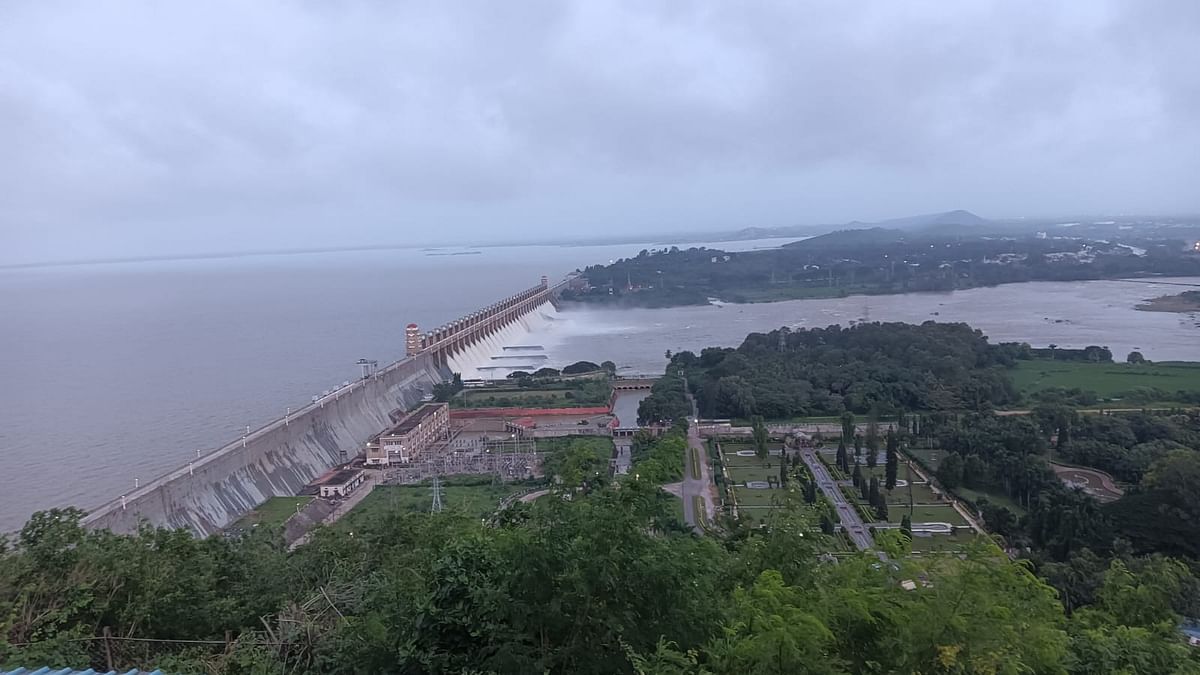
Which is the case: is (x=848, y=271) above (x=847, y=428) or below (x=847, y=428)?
below

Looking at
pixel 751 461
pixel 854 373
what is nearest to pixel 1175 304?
pixel 854 373

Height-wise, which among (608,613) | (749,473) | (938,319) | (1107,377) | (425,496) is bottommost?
(938,319)

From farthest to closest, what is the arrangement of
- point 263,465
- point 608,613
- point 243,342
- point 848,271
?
1. point 848,271
2. point 243,342
3. point 263,465
4. point 608,613

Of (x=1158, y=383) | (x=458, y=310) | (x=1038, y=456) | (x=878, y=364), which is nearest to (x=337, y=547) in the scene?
(x=1038, y=456)

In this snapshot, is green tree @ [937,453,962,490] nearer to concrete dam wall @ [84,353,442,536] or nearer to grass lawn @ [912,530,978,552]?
grass lawn @ [912,530,978,552]

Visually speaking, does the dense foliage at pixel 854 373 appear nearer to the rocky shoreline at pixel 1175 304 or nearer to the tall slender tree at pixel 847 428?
the tall slender tree at pixel 847 428

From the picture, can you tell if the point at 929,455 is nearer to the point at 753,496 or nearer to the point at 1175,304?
the point at 753,496
